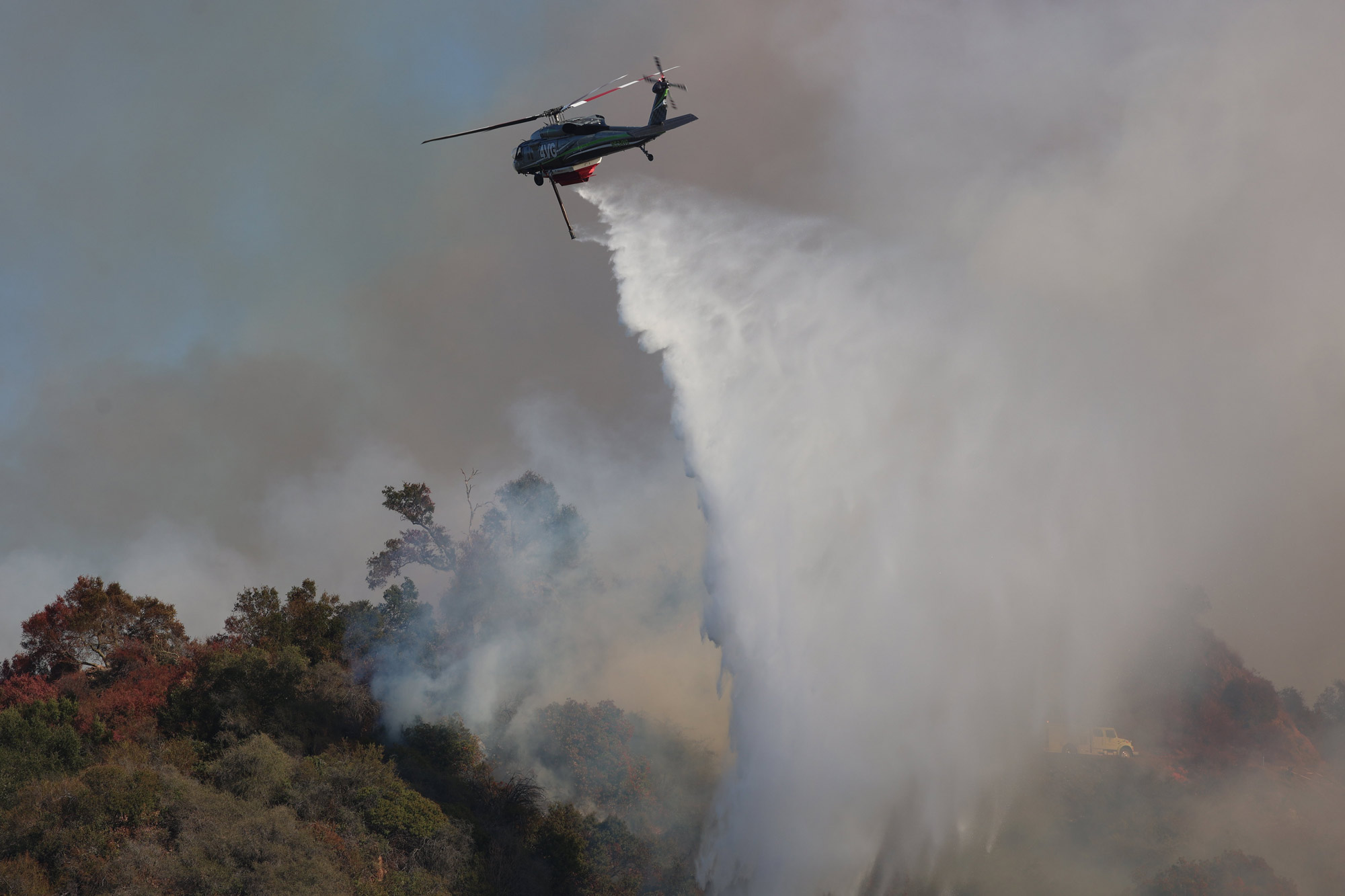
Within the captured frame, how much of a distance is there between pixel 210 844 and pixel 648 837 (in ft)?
94.3

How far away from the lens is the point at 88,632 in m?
83.9

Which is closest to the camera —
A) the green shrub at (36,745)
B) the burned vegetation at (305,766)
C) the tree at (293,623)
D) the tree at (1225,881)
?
the burned vegetation at (305,766)

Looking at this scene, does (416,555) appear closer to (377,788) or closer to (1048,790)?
(377,788)

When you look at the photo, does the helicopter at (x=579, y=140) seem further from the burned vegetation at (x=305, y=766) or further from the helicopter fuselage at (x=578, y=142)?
the burned vegetation at (x=305, y=766)

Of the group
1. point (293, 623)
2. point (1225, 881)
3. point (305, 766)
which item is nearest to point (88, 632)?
point (293, 623)

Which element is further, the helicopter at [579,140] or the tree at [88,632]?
the tree at [88,632]

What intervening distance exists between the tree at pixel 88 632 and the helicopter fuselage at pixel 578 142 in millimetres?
63626

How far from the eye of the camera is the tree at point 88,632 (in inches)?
3295

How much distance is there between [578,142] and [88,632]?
71.0 m

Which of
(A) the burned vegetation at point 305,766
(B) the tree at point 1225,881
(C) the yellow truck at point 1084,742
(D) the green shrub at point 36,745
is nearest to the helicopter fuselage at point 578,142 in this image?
(A) the burned vegetation at point 305,766

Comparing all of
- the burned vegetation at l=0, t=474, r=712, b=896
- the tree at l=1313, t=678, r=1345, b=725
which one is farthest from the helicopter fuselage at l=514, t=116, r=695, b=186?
the tree at l=1313, t=678, r=1345, b=725

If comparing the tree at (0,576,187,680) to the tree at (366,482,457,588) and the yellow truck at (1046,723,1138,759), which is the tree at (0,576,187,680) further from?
the yellow truck at (1046,723,1138,759)

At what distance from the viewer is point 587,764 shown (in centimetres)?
6975

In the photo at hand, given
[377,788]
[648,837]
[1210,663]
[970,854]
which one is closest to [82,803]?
[377,788]
